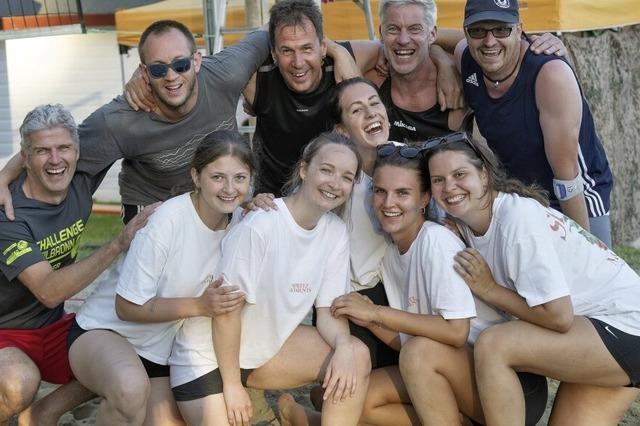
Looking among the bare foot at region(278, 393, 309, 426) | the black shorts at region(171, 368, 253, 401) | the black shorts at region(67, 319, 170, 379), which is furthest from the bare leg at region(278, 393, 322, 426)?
the black shorts at region(67, 319, 170, 379)

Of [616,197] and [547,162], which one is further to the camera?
[616,197]

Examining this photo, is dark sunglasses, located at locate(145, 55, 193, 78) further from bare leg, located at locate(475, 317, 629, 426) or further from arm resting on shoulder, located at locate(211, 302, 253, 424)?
bare leg, located at locate(475, 317, 629, 426)

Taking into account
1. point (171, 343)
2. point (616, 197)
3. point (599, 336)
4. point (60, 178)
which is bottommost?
point (616, 197)

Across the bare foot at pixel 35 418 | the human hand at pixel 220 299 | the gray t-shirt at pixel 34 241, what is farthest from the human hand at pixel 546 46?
the bare foot at pixel 35 418

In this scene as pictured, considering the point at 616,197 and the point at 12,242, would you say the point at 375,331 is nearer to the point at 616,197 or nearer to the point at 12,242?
the point at 12,242

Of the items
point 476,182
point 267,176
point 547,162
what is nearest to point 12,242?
point 267,176

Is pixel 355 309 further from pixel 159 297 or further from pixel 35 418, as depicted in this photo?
pixel 35 418

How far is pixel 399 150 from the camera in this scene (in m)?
3.40

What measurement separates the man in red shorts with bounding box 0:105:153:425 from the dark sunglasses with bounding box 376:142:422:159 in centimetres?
105

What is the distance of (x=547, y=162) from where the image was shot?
3820mm

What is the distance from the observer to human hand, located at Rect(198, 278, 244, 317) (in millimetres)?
3180

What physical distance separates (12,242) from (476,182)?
198cm

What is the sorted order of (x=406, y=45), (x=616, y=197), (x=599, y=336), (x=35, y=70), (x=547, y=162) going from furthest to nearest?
(x=35, y=70)
(x=616, y=197)
(x=406, y=45)
(x=547, y=162)
(x=599, y=336)

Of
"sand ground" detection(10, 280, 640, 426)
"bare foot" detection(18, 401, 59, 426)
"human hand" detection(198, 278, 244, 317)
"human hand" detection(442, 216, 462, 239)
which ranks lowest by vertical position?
"sand ground" detection(10, 280, 640, 426)
